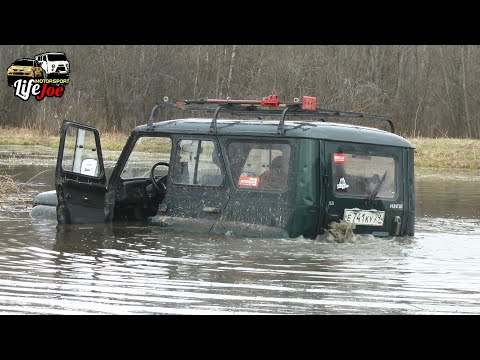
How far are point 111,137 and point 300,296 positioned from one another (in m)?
28.3

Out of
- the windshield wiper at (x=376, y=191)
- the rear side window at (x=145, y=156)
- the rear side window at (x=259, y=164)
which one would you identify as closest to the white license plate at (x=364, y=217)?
the windshield wiper at (x=376, y=191)

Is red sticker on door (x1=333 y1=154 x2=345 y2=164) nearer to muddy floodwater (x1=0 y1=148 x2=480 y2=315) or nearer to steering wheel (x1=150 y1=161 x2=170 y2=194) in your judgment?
muddy floodwater (x1=0 y1=148 x2=480 y2=315)

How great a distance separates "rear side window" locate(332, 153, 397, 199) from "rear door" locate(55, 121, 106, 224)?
Answer: 3243mm

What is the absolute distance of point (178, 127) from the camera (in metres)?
12.8

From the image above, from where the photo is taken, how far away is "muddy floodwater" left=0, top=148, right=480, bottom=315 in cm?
786

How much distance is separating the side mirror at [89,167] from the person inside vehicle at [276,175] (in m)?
2.35

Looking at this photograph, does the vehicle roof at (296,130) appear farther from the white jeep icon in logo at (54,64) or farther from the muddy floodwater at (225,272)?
the white jeep icon in logo at (54,64)

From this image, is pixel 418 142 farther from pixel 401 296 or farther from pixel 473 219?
pixel 401 296

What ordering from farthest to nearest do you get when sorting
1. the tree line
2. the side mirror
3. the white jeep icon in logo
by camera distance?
1. the tree line
2. the white jeep icon in logo
3. the side mirror

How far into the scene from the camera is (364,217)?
11906 mm

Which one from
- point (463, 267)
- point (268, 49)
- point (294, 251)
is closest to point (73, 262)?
point (294, 251)

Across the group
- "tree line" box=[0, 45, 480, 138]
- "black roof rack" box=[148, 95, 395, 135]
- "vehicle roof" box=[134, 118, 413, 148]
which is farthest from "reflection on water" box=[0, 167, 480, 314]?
"tree line" box=[0, 45, 480, 138]

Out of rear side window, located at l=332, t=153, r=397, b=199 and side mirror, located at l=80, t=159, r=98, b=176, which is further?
side mirror, located at l=80, t=159, r=98, b=176

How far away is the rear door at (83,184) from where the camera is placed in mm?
12578
